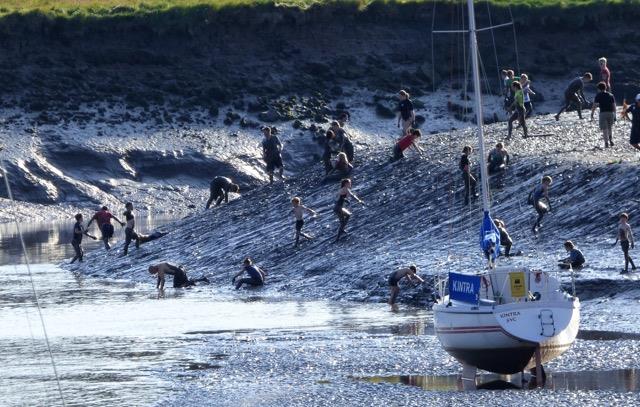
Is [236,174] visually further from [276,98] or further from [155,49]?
[155,49]

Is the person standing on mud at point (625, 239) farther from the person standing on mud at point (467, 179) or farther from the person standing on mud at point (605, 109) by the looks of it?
the person standing on mud at point (605, 109)

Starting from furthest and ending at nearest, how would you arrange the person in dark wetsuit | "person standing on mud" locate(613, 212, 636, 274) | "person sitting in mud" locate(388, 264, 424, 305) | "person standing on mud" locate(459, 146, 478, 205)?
the person in dark wetsuit, "person standing on mud" locate(459, 146, 478, 205), "person sitting in mud" locate(388, 264, 424, 305), "person standing on mud" locate(613, 212, 636, 274)

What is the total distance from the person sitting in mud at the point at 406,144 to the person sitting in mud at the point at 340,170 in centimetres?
121

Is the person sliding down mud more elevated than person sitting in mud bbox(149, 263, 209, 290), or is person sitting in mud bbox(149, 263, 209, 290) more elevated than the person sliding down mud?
the person sliding down mud

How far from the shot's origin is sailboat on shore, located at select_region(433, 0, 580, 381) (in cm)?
2108

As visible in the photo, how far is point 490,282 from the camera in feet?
73.8

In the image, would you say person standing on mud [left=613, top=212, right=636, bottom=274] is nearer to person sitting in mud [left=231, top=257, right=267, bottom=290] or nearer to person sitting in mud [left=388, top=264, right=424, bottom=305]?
person sitting in mud [left=388, top=264, right=424, bottom=305]

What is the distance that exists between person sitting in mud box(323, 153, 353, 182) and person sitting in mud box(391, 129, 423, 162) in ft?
3.98

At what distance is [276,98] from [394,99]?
4679 mm

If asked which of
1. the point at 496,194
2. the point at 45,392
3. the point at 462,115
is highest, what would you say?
the point at 462,115

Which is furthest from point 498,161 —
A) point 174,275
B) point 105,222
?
point 105,222

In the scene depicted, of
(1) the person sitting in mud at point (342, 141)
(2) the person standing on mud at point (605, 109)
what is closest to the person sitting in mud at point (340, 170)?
(1) the person sitting in mud at point (342, 141)

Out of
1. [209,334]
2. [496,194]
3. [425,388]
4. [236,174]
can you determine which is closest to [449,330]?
[425,388]

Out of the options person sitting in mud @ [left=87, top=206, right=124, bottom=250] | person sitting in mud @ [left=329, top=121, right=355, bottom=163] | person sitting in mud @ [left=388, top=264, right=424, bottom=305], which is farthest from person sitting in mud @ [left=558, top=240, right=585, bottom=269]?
person sitting in mud @ [left=87, top=206, right=124, bottom=250]
